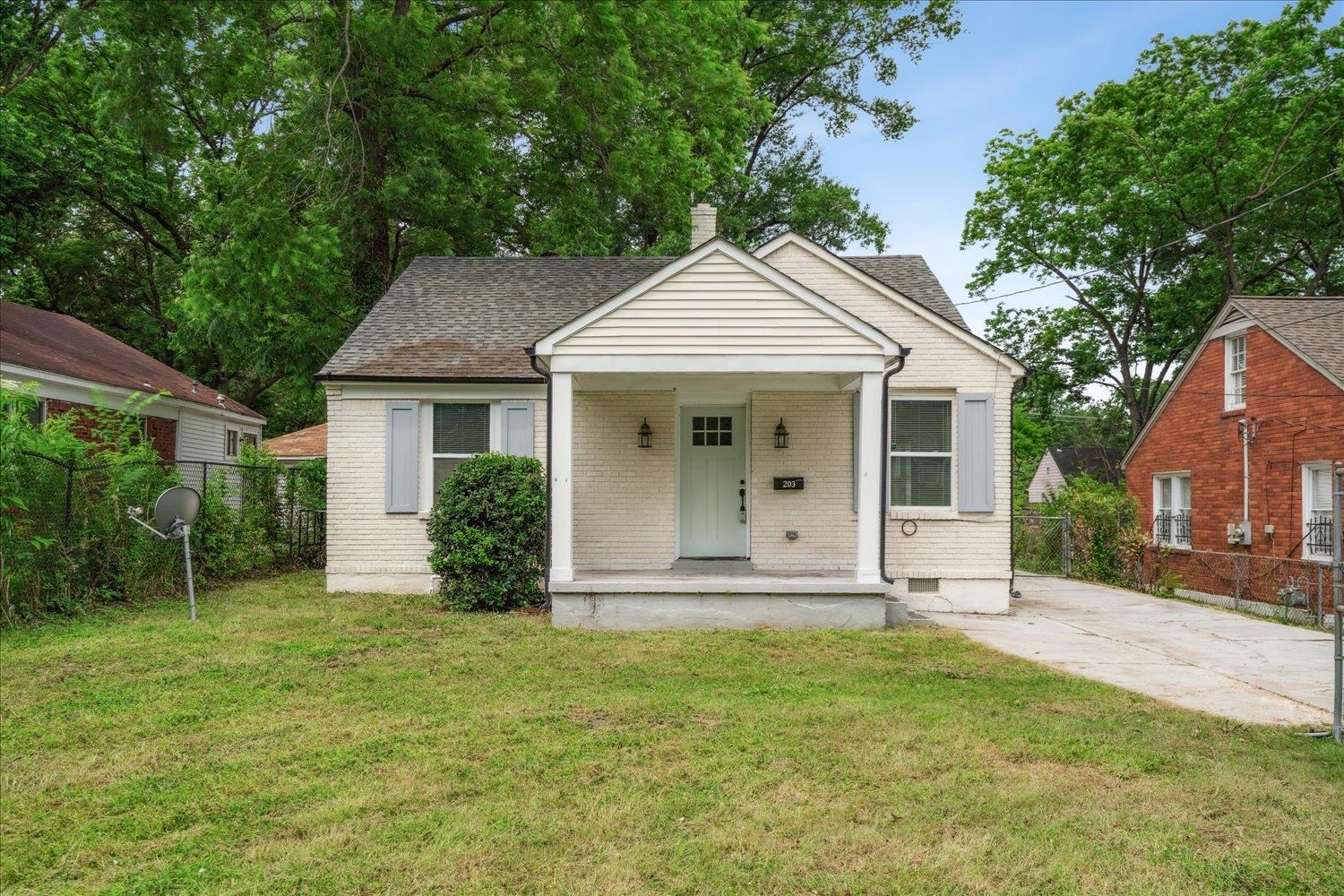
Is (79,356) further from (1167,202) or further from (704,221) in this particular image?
(1167,202)

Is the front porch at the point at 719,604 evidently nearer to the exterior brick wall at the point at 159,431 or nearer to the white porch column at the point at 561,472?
the white porch column at the point at 561,472

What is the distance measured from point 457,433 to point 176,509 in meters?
3.75

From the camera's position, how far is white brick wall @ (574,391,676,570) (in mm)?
11969

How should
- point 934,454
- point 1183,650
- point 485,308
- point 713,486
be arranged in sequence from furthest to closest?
point 485,308 < point 713,486 < point 934,454 < point 1183,650

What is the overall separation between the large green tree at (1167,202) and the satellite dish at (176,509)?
873 inches

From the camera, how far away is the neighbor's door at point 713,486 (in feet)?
39.7

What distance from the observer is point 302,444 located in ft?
90.1

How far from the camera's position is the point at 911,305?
1190 cm

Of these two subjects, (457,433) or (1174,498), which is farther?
(1174,498)

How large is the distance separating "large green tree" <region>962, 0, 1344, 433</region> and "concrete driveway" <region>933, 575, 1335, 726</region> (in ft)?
41.0

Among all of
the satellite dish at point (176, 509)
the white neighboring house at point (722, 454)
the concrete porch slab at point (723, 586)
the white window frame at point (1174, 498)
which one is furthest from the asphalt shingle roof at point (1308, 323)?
the satellite dish at point (176, 509)

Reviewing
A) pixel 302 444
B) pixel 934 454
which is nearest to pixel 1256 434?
pixel 934 454

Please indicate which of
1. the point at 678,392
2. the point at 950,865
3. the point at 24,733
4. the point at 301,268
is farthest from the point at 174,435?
the point at 950,865

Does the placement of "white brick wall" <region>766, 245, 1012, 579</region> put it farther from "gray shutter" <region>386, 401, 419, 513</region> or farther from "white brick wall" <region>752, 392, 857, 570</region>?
"gray shutter" <region>386, 401, 419, 513</region>
